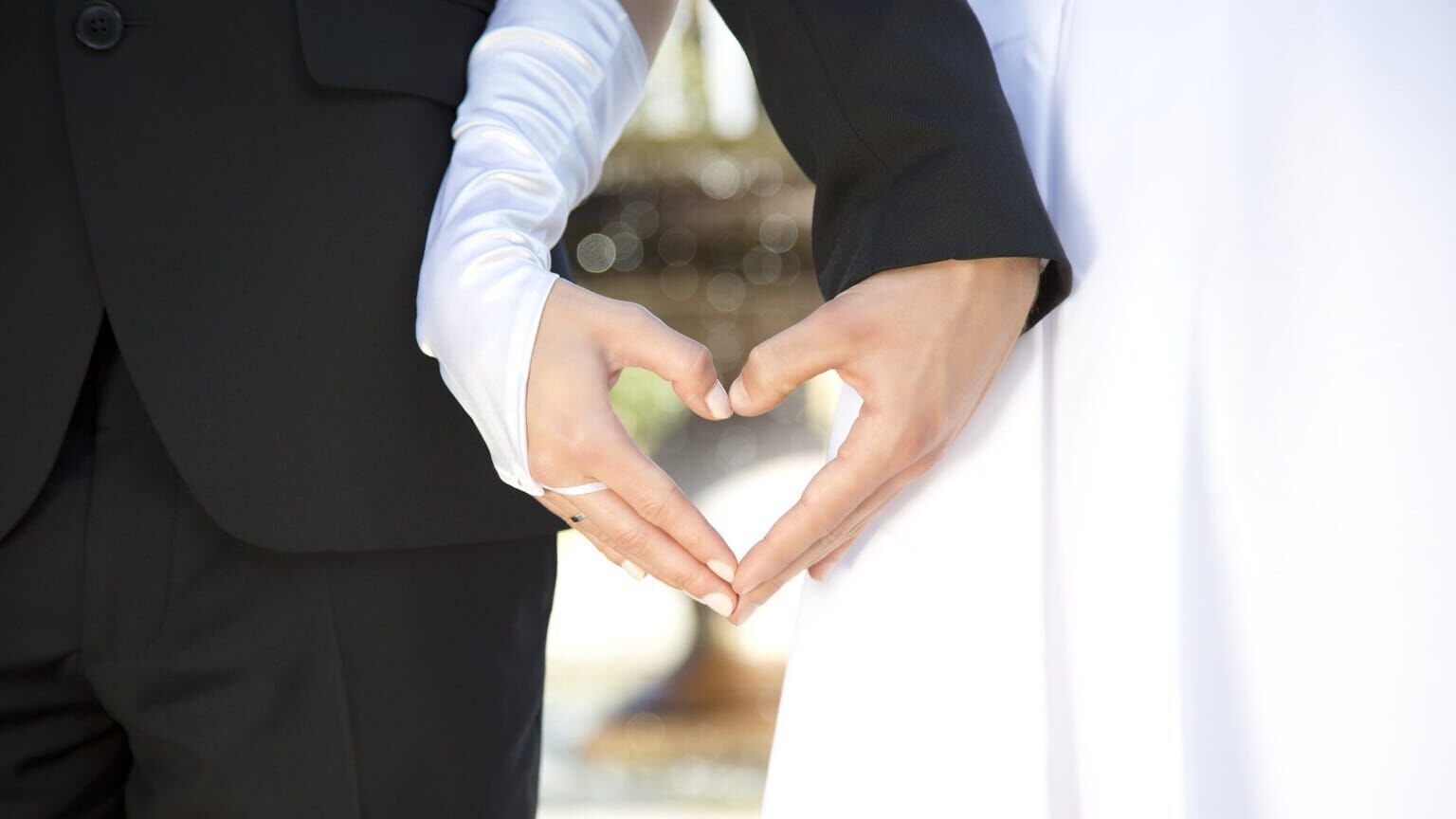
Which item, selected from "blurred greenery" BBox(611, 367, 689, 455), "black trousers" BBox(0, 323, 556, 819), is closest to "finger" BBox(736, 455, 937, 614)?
"black trousers" BBox(0, 323, 556, 819)

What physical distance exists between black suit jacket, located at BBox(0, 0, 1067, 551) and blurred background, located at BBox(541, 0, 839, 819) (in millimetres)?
2721

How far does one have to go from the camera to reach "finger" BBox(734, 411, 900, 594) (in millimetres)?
536

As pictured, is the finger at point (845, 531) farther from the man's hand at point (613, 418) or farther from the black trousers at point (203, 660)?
the black trousers at point (203, 660)

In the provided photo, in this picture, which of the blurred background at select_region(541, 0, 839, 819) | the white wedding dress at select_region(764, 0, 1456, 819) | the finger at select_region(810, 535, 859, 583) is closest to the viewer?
the white wedding dress at select_region(764, 0, 1456, 819)

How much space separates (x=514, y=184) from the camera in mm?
648

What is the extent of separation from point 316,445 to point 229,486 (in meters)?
0.05

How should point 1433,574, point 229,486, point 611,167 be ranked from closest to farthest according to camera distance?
1. point 1433,574
2. point 229,486
3. point 611,167

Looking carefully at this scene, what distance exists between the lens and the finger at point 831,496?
0.54m

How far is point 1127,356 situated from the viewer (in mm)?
561

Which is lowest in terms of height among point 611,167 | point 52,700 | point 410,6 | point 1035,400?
point 611,167

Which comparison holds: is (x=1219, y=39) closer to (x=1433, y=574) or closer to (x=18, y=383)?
(x=1433, y=574)

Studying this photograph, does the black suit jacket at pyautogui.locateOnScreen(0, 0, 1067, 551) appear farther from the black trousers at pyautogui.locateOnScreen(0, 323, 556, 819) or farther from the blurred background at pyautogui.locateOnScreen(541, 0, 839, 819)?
the blurred background at pyautogui.locateOnScreen(541, 0, 839, 819)

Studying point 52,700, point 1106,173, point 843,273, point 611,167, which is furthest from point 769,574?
point 611,167

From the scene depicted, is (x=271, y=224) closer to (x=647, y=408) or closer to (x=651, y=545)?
(x=651, y=545)
